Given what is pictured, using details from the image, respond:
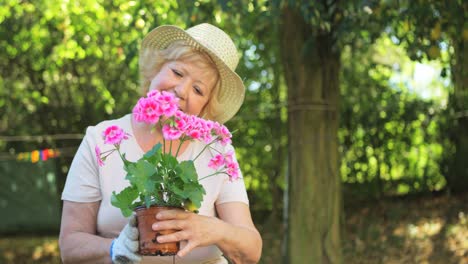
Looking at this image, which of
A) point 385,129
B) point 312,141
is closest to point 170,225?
point 312,141

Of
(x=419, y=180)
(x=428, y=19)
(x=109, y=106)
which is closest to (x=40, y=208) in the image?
(x=109, y=106)

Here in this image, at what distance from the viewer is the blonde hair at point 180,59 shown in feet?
8.34

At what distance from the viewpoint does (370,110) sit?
9578 millimetres

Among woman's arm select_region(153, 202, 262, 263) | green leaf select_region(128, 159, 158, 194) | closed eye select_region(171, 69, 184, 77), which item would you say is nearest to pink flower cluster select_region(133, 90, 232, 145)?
green leaf select_region(128, 159, 158, 194)

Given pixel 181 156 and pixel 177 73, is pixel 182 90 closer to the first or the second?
pixel 177 73

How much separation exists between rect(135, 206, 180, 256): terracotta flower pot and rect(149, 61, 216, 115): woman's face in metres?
0.52

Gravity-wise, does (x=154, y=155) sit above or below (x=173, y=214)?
above

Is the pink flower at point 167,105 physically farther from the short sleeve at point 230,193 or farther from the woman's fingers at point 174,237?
the short sleeve at point 230,193

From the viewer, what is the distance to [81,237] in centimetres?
234

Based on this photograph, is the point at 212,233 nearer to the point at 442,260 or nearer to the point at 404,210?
the point at 442,260

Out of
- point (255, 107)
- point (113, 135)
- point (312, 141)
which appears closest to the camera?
point (113, 135)

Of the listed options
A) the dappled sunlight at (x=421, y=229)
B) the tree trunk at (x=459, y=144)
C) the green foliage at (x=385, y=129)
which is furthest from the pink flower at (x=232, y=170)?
the tree trunk at (x=459, y=144)

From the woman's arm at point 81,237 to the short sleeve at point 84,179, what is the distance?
22 mm

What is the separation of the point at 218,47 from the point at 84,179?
1.96ft
